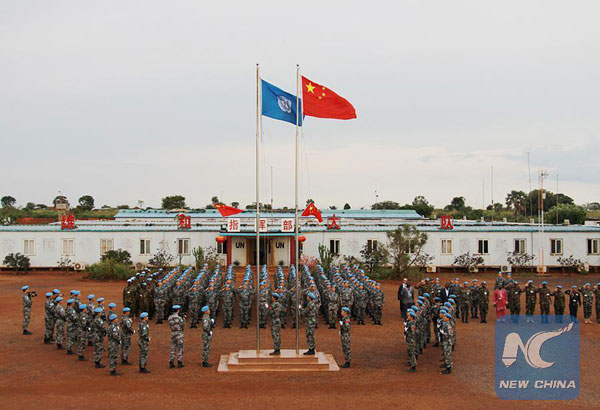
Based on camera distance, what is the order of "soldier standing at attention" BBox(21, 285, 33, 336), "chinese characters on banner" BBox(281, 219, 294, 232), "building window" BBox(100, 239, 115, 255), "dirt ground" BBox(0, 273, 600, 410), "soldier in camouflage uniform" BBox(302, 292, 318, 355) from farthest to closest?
"building window" BBox(100, 239, 115, 255), "chinese characters on banner" BBox(281, 219, 294, 232), "soldier standing at attention" BBox(21, 285, 33, 336), "soldier in camouflage uniform" BBox(302, 292, 318, 355), "dirt ground" BBox(0, 273, 600, 410)

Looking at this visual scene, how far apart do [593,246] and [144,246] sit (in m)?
26.8

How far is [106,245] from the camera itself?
112ft

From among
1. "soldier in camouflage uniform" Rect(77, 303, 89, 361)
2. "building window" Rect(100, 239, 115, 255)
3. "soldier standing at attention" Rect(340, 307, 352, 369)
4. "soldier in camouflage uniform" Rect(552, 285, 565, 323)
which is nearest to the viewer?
"soldier standing at attention" Rect(340, 307, 352, 369)

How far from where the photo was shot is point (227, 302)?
1847 cm

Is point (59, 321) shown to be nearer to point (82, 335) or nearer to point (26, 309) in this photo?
point (82, 335)

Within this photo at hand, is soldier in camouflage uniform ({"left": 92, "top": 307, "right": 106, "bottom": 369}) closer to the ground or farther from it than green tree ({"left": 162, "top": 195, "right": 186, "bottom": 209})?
closer to the ground

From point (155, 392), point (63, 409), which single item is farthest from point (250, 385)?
point (63, 409)

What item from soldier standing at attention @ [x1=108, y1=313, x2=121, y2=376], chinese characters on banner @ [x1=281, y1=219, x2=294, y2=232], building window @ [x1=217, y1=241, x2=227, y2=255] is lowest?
soldier standing at attention @ [x1=108, y1=313, x2=121, y2=376]

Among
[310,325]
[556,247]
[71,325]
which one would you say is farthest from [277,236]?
[310,325]

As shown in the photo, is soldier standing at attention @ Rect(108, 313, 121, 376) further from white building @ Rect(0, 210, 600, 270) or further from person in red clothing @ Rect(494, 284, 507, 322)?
white building @ Rect(0, 210, 600, 270)

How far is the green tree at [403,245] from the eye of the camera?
102ft

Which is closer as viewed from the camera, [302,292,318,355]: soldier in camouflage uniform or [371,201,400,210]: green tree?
[302,292,318,355]: soldier in camouflage uniform

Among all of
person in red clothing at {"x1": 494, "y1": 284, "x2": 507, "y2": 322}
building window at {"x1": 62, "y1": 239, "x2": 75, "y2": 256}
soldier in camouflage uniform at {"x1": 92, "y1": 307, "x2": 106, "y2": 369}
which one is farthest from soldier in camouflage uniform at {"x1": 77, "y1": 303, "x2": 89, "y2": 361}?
building window at {"x1": 62, "y1": 239, "x2": 75, "y2": 256}

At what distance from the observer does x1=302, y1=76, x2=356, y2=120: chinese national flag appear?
13.8m
